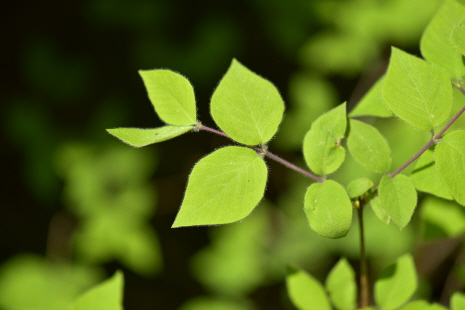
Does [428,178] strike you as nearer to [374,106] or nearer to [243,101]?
[374,106]

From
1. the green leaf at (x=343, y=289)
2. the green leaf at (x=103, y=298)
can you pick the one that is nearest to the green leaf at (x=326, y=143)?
the green leaf at (x=343, y=289)

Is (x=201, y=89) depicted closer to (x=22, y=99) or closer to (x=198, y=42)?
(x=198, y=42)

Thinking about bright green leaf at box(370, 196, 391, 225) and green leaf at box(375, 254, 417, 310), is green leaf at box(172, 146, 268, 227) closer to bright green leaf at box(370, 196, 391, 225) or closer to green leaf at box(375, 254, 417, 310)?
bright green leaf at box(370, 196, 391, 225)

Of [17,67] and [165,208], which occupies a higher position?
[17,67]

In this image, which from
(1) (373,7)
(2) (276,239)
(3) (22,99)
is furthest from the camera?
(3) (22,99)

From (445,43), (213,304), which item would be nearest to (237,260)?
(213,304)

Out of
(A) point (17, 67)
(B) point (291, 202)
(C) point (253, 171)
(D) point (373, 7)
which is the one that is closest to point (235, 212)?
(C) point (253, 171)

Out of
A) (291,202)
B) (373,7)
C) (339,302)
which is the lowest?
(291,202)
